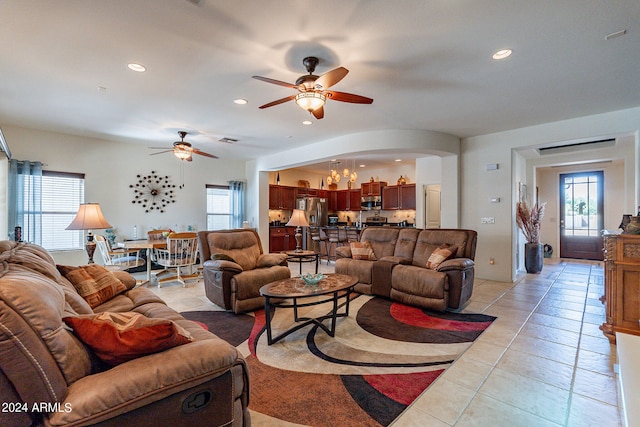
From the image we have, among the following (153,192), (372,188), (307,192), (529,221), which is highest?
(372,188)

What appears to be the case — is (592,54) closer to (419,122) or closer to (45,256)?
(419,122)

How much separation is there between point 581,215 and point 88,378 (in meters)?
10.2

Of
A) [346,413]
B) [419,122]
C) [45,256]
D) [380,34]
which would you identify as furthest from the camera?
[419,122]

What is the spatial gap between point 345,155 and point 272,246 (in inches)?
160

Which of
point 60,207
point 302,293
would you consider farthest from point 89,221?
point 60,207

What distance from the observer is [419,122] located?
4824 millimetres

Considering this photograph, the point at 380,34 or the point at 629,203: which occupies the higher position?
the point at 380,34

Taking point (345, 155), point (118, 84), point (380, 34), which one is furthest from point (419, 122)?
point (118, 84)

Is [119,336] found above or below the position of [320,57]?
below

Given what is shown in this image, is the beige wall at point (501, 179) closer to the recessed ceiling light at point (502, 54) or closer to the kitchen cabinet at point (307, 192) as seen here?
the recessed ceiling light at point (502, 54)

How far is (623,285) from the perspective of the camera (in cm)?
281

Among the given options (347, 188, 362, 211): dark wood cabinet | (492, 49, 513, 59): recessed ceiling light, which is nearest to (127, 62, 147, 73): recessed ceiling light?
(492, 49, 513, 59): recessed ceiling light

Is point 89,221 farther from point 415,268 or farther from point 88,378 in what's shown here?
point 415,268

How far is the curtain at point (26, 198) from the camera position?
4828 mm
